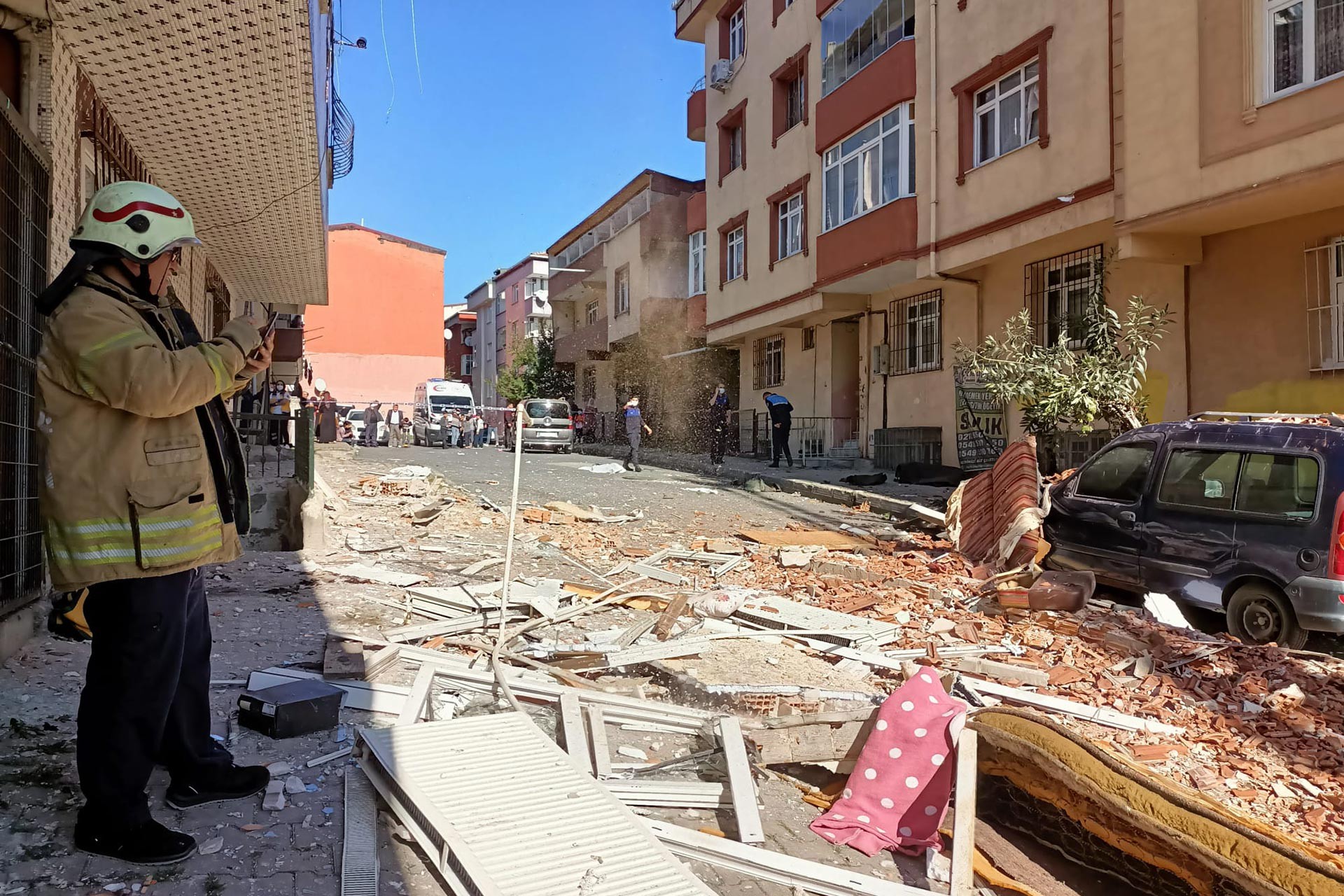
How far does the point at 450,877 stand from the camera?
261 centimetres

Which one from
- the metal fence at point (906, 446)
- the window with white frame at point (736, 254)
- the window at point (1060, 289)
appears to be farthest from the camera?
the window with white frame at point (736, 254)

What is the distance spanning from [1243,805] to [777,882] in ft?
7.78

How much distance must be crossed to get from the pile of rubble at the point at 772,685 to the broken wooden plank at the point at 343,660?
40 millimetres

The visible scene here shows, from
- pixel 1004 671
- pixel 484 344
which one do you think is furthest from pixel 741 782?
pixel 484 344

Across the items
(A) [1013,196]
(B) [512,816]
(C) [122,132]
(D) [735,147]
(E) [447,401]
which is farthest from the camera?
(E) [447,401]

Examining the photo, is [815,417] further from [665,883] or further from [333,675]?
[665,883]

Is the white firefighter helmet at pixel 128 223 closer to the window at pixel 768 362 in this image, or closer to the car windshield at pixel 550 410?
the window at pixel 768 362

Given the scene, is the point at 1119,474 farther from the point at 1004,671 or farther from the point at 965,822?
the point at 965,822

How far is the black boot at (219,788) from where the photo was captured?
2980 millimetres

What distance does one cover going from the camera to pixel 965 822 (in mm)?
3006

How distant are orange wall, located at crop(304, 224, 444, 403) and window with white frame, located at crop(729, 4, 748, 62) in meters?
30.5

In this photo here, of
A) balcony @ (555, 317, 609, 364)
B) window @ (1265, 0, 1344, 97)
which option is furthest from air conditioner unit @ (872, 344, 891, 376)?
balcony @ (555, 317, 609, 364)

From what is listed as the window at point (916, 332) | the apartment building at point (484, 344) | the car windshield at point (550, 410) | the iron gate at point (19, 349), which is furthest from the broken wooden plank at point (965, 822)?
the apartment building at point (484, 344)

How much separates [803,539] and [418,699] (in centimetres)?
687
